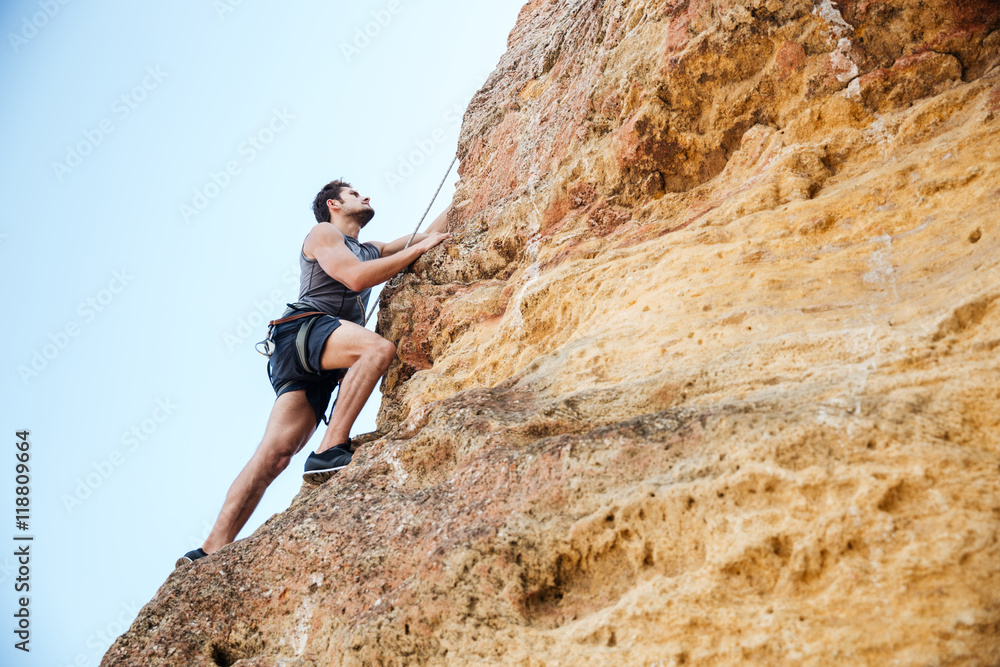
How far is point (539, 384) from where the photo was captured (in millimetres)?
4910

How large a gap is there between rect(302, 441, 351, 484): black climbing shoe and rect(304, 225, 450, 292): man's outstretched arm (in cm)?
175

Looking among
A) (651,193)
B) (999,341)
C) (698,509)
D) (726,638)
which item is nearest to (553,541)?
(698,509)

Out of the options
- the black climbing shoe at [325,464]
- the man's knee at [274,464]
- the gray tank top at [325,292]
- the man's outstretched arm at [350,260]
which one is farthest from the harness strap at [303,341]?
the black climbing shoe at [325,464]

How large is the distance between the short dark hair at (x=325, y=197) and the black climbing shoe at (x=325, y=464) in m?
3.19

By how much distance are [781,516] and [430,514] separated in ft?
6.35

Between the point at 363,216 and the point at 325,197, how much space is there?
47 cm

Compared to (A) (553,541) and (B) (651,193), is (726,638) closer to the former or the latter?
(A) (553,541)

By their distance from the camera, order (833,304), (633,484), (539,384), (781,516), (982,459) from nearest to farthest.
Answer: (982,459), (781,516), (633,484), (833,304), (539,384)

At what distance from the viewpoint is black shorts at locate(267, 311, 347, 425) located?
681cm

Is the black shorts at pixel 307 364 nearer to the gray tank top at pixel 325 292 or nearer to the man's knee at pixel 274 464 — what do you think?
the gray tank top at pixel 325 292

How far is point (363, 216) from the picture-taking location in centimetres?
833

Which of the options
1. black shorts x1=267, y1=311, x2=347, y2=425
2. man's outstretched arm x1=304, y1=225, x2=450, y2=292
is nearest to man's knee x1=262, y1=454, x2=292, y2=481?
black shorts x1=267, y1=311, x2=347, y2=425

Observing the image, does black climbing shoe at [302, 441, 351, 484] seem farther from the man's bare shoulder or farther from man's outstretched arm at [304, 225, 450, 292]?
the man's bare shoulder

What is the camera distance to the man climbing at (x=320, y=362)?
248 inches
